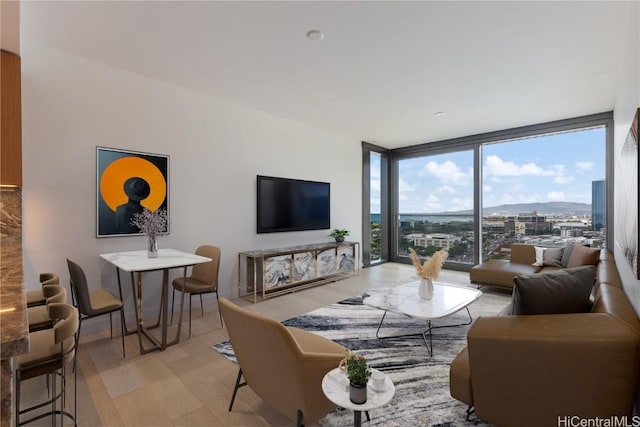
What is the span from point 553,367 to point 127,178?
391cm

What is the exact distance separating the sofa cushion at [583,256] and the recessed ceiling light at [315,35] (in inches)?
152

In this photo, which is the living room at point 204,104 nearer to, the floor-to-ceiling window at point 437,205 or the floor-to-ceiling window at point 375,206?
the floor-to-ceiling window at point 437,205

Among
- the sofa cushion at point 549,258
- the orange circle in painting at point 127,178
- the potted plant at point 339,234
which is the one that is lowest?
the sofa cushion at point 549,258

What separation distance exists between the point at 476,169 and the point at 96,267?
626 cm

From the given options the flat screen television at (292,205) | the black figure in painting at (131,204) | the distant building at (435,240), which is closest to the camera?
the black figure in painting at (131,204)

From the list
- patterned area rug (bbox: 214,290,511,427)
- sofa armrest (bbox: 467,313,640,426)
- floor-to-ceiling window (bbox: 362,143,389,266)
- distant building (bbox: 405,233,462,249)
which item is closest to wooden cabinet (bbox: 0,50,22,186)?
patterned area rug (bbox: 214,290,511,427)

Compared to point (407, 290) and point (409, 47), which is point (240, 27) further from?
point (407, 290)

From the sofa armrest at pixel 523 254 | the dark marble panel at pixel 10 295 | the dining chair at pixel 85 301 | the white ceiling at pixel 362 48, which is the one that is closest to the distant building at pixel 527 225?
the sofa armrest at pixel 523 254

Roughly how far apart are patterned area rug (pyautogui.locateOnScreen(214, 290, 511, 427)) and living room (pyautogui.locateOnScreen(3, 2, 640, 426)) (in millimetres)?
1308

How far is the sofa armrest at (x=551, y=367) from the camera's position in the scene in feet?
4.35

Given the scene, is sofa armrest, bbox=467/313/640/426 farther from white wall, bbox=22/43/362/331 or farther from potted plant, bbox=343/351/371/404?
white wall, bbox=22/43/362/331

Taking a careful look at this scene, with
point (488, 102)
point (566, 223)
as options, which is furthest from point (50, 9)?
point (566, 223)

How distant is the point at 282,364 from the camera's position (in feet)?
4.68

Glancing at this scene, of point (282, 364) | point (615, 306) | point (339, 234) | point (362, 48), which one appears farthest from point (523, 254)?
point (282, 364)
